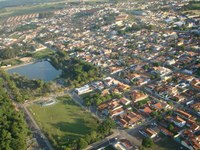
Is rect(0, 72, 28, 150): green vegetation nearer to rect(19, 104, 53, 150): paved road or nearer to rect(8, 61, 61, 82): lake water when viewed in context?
rect(19, 104, 53, 150): paved road

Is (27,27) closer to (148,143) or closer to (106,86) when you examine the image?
(106,86)

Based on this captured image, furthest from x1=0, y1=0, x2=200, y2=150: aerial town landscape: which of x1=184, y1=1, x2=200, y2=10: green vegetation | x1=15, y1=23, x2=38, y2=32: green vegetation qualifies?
x1=15, y1=23, x2=38, y2=32: green vegetation

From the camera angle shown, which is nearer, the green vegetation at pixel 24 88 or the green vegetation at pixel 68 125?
the green vegetation at pixel 68 125

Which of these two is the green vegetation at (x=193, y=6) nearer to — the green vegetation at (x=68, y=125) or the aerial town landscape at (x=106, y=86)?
the aerial town landscape at (x=106, y=86)

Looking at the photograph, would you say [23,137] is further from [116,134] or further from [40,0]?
[40,0]

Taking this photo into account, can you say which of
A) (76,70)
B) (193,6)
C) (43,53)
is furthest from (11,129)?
(193,6)

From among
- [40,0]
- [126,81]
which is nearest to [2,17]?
[40,0]

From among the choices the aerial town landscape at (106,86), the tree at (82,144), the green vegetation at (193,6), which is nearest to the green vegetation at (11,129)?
the aerial town landscape at (106,86)
